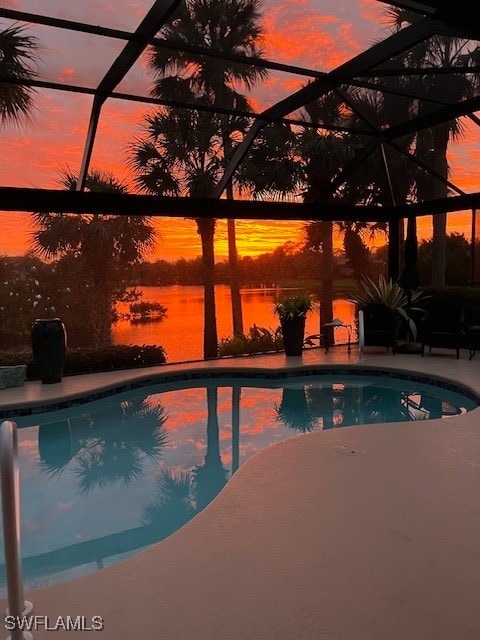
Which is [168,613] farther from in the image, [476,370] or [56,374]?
[476,370]

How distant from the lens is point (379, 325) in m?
9.97

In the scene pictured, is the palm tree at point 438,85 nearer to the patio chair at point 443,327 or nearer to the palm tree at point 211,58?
the palm tree at point 211,58

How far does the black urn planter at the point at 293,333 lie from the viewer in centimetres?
964

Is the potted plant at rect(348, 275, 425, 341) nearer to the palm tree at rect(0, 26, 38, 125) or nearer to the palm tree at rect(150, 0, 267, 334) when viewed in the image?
the palm tree at rect(150, 0, 267, 334)

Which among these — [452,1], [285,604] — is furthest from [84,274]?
[285,604]

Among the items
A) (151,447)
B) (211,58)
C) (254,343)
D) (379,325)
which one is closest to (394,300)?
(379,325)

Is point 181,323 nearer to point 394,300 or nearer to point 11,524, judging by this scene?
point 394,300

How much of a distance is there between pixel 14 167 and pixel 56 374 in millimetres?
4258

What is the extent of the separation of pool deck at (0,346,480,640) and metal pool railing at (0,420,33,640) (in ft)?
0.66

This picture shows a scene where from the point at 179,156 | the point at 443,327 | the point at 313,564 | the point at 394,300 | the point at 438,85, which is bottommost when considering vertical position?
the point at 313,564

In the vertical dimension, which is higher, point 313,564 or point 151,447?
point 313,564

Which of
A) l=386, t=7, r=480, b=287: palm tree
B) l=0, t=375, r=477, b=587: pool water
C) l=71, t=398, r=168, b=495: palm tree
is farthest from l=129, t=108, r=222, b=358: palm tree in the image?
l=71, t=398, r=168, b=495: palm tree

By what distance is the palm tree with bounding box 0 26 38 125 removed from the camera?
592cm

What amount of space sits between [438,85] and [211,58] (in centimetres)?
323
